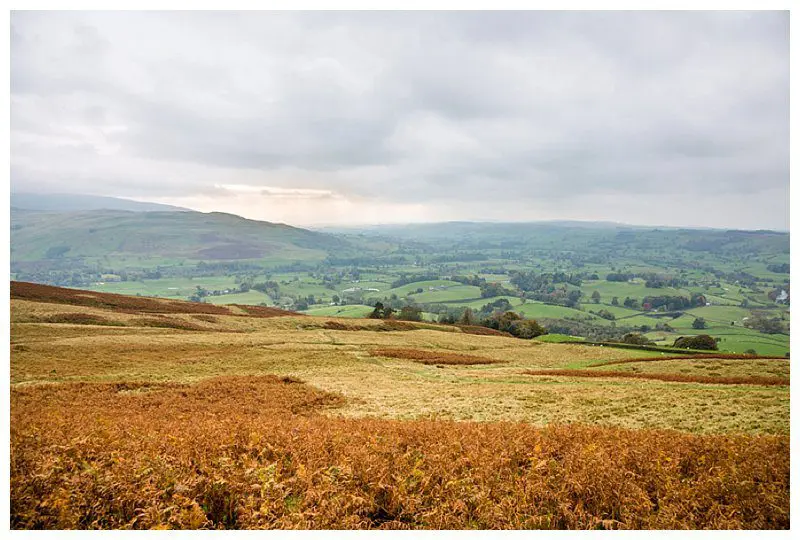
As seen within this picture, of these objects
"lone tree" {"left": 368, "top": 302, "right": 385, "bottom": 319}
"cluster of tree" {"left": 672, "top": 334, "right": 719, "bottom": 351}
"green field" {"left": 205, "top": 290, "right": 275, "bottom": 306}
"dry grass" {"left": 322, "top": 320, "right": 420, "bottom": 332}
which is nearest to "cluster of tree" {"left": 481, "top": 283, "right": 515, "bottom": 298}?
"green field" {"left": 205, "top": 290, "right": 275, "bottom": 306}

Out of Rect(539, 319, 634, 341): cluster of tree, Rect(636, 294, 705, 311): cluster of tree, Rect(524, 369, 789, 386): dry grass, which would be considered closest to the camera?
Rect(524, 369, 789, 386): dry grass

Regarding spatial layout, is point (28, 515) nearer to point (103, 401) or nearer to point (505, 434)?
point (505, 434)

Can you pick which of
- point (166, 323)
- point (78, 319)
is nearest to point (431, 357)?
point (166, 323)

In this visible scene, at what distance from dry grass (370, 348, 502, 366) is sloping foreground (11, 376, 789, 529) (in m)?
24.4

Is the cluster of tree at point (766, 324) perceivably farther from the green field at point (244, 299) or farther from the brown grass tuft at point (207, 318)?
the green field at point (244, 299)

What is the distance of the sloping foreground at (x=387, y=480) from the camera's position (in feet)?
16.5

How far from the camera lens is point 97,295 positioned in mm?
49188

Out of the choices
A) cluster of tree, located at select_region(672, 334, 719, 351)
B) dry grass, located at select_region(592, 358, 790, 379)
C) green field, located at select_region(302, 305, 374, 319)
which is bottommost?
green field, located at select_region(302, 305, 374, 319)

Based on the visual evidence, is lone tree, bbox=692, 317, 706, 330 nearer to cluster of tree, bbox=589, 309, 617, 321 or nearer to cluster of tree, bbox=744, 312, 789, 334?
cluster of tree, bbox=744, 312, 789, 334

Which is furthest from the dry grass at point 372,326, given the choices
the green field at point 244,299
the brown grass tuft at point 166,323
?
the green field at point 244,299

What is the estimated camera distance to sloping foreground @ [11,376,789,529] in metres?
5.02

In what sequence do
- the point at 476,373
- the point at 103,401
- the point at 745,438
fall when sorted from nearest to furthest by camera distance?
the point at 745,438
the point at 103,401
the point at 476,373
